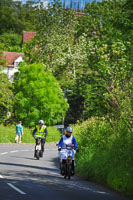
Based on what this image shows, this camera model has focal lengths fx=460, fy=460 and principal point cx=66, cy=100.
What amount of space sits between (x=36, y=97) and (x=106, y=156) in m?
42.1

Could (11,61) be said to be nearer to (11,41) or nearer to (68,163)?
(11,41)

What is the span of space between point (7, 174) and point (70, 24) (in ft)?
161

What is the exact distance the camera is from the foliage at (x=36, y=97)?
184ft

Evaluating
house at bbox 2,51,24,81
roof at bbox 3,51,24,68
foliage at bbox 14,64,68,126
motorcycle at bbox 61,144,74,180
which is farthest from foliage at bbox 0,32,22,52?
motorcycle at bbox 61,144,74,180

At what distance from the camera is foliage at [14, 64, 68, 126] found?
5606 centimetres

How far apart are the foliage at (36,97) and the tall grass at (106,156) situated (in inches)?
1445

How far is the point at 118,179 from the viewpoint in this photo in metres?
12.8

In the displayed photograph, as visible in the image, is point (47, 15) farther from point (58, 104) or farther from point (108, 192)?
point (108, 192)

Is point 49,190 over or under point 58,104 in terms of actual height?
under

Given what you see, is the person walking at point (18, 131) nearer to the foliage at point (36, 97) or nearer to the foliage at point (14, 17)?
the foliage at point (36, 97)

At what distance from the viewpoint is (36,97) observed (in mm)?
56594

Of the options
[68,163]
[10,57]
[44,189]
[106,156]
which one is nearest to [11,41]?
[10,57]

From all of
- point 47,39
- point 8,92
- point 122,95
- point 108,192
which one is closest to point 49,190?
point 108,192

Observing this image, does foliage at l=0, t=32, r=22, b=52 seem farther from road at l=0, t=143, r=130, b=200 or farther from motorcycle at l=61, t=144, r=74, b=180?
road at l=0, t=143, r=130, b=200
